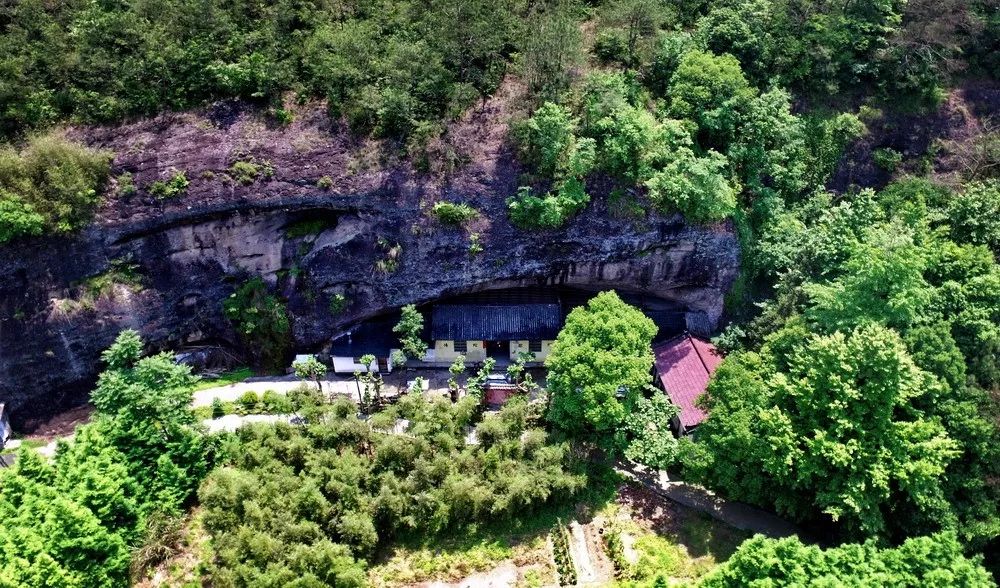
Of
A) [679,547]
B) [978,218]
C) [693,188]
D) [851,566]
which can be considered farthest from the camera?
[693,188]

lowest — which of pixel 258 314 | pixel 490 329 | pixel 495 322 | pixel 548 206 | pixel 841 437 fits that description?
pixel 841 437

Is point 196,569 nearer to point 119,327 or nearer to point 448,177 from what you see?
point 119,327

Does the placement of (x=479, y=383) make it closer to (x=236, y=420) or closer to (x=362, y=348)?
(x=362, y=348)

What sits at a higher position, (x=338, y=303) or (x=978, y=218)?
(x=978, y=218)

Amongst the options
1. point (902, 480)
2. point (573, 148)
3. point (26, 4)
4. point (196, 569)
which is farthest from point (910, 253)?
point (26, 4)

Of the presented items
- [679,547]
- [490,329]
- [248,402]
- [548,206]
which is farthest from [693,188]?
[248,402]

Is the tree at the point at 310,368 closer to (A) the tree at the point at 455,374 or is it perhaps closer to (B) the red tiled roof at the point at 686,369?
(A) the tree at the point at 455,374

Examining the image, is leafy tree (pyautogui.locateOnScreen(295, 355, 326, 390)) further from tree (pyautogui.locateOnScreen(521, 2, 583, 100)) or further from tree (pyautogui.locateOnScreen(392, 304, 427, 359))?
tree (pyautogui.locateOnScreen(521, 2, 583, 100))
